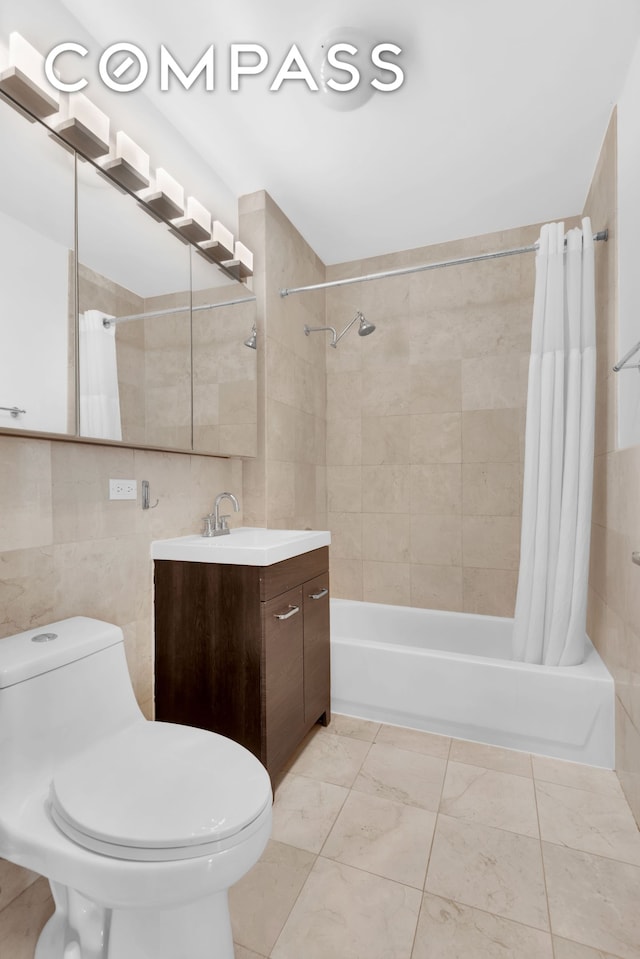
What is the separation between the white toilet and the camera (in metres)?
0.86

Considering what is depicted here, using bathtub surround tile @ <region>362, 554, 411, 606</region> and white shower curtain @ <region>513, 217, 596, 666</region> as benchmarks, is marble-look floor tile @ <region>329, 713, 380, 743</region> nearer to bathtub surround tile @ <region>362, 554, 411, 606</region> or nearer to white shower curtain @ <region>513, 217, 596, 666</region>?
white shower curtain @ <region>513, 217, 596, 666</region>

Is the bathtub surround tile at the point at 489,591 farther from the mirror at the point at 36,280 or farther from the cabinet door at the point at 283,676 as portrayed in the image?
the mirror at the point at 36,280

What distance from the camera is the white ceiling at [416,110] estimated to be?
4.85 ft

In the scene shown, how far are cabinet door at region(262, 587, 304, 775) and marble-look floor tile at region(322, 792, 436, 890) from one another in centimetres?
28

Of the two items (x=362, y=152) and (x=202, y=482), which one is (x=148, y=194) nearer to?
(x=362, y=152)

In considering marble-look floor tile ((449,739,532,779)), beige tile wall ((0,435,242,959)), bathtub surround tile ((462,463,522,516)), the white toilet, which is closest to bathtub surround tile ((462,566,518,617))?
bathtub surround tile ((462,463,522,516))

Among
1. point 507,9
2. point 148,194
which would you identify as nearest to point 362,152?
point 507,9

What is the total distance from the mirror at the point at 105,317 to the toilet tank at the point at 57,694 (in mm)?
554

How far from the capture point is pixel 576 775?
→ 5.79 ft

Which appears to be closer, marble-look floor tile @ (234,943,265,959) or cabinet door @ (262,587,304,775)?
marble-look floor tile @ (234,943,265,959)

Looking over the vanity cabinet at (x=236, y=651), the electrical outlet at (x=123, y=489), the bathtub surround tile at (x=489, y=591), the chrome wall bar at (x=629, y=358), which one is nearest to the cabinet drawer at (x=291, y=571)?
the vanity cabinet at (x=236, y=651)

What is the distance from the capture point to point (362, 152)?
208cm

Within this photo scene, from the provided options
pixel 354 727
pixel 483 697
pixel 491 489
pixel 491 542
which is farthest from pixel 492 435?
pixel 354 727

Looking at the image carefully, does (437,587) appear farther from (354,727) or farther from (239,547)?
(239,547)
